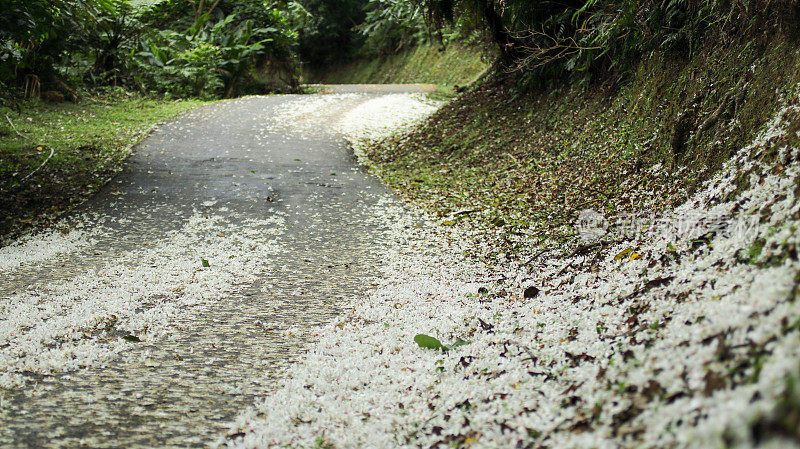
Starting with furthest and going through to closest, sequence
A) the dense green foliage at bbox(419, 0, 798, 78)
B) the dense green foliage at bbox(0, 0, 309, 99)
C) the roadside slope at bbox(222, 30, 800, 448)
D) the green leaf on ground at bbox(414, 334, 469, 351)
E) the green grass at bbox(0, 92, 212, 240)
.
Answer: the dense green foliage at bbox(0, 0, 309, 99) < the green grass at bbox(0, 92, 212, 240) < the dense green foliage at bbox(419, 0, 798, 78) < the green leaf on ground at bbox(414, 334, 469, 351) < the roadside slope at bbox(222, 30, 800, 448)

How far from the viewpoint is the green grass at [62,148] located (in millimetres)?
7105

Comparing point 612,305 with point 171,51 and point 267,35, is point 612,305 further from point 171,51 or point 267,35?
point 267,35

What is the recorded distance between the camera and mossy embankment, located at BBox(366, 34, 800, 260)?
4566mm

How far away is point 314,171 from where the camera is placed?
9125 mm

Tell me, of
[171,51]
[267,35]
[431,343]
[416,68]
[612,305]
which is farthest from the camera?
[416,68]

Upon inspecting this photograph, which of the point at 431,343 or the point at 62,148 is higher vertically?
the point at 62,148

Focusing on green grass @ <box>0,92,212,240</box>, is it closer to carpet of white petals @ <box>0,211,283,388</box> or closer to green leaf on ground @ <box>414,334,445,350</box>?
carpet of white petals @ <box>0,211,283,388</box>

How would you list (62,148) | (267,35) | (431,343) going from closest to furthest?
1. (431,343)
2. (62,148)
3. (267,35)

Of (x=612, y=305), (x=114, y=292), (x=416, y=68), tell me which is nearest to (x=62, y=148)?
(x=114, y=292)

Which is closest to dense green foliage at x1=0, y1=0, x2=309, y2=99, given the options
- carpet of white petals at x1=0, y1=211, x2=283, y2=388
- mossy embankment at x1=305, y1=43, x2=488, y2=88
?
carpet of white petals at x1=0, y1=211, x2=283, y2=388

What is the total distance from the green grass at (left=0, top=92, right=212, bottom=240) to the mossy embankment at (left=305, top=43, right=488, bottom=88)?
36.2ft

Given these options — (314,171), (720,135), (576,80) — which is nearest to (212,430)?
(720,135)

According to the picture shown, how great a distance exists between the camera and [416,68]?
2656cm

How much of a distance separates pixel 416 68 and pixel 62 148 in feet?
64.8
